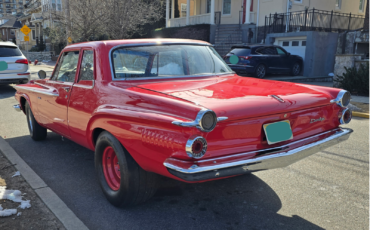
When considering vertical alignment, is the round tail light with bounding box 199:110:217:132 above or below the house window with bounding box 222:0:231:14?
below

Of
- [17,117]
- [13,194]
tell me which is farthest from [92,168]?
[17,117]

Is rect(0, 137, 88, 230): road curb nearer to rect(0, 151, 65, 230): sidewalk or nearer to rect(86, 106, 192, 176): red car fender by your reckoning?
rect(0, 151, 65, 230): sidewalk

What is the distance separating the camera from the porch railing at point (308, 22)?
17.6 m

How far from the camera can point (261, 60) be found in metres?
Result: 14.5

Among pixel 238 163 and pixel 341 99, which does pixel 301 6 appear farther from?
pixel 238 163

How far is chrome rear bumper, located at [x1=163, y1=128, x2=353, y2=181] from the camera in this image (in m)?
2.58

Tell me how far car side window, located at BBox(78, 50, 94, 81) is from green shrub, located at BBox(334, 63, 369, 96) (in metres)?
9.61

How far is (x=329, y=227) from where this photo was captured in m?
3.09

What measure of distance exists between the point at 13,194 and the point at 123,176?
4.54 ft

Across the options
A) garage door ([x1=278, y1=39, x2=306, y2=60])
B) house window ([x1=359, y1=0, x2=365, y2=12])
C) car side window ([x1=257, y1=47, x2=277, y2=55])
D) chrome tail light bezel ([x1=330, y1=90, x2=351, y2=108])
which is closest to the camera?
chrome tail light bezel ([x1=330, y1=90, x2=351, y2=108])

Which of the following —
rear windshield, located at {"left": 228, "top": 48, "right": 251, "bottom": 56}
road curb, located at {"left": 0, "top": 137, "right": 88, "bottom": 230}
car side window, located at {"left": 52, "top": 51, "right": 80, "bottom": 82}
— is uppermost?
rear windshield, located at {"left": 228, "top": 48, "right": 251, "bottom": 56}

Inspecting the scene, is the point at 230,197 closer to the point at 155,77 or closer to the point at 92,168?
the point at 155,77

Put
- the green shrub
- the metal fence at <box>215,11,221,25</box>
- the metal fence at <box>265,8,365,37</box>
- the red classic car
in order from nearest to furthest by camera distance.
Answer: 1. the red classic car
2. the green shrub
3. the metal fence at <box>265,8,365,37</box>
4. the metal fence at <box>215,11,221,25</box>

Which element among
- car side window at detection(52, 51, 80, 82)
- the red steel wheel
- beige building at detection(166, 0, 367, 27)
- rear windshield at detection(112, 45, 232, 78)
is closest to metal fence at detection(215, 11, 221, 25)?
beige building at detection(166, 0, 367, 27)
